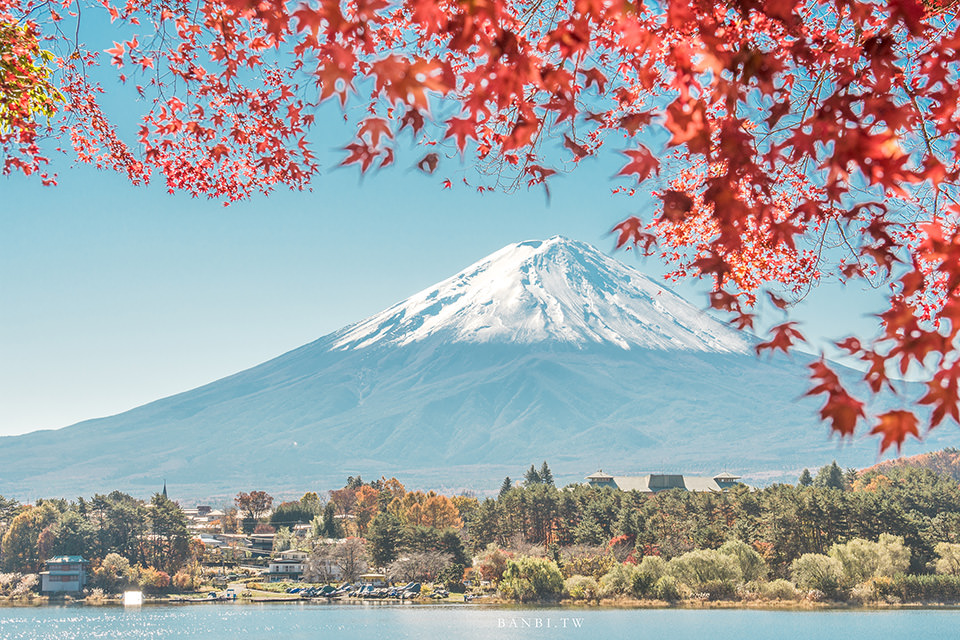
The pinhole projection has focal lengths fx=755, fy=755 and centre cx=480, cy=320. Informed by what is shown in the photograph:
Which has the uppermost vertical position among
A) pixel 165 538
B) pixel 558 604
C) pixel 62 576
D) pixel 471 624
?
pixel 165 538

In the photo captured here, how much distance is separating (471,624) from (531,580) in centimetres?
603

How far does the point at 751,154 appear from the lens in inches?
88.1

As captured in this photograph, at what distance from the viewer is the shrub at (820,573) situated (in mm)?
31734

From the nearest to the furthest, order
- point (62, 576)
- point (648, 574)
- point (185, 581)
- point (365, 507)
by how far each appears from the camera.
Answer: point (648, 574)
point (62, 576)
point (185, 581)
point (365, 507)

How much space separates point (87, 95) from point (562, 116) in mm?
4116

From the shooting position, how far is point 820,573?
31.9 metres

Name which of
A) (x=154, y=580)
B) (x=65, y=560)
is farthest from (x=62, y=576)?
(x=154, y=580)

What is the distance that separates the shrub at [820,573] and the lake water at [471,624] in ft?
3.65

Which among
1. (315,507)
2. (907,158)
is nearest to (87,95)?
(907,158)

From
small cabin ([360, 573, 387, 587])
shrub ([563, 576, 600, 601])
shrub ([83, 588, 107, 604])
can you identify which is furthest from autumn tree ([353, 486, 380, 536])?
shrub ([563, 576, 600, 601])

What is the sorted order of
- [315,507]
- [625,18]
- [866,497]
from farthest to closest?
[315,507], [866,497], [625,18]

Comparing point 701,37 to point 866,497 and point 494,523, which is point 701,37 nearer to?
point 866,497

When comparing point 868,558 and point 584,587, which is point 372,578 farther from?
point 868,558

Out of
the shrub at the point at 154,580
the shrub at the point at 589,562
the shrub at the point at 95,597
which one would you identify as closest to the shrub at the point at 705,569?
the shrub at the point at 589,562
